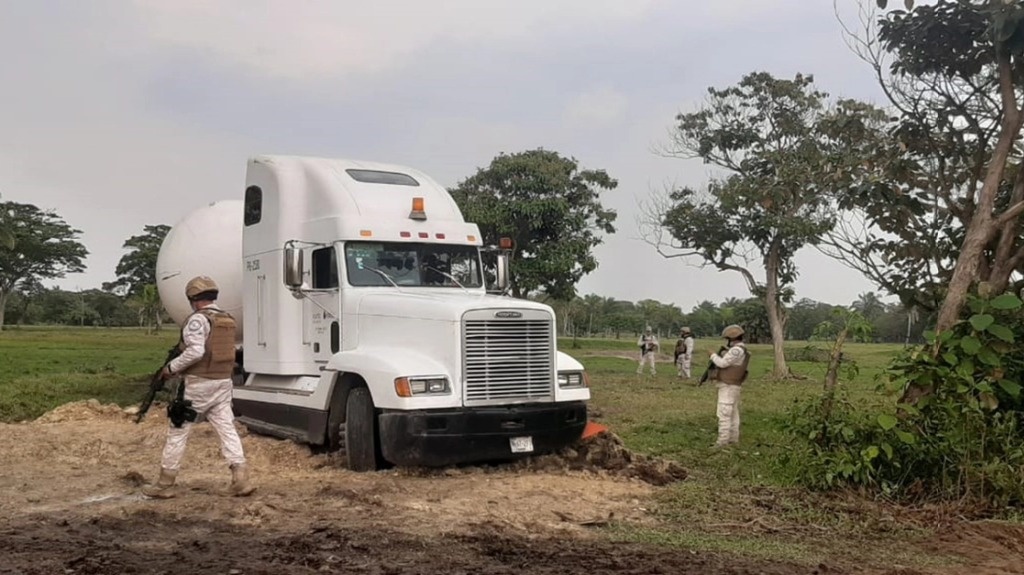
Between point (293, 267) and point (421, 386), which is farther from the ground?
point (293, 267)

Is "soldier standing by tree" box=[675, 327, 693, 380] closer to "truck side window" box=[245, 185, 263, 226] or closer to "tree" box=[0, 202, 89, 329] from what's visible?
"truck side window" box=[245, 185, 263, 226]

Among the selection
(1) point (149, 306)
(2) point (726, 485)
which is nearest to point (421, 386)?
(2) point (726, 485)

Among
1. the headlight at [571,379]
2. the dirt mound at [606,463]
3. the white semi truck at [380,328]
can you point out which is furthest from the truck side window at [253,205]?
the dirt mound at [606,463]

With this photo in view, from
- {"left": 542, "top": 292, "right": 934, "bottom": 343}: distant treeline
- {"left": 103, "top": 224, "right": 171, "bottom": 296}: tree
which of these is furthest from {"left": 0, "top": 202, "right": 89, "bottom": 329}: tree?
{"left": 542, "top": 292, "right": 934, "bottom": 343}: distant treeline

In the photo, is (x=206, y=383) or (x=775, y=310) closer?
(x=206, y=383)

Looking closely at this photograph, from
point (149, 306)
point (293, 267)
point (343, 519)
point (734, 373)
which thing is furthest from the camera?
point (149, 306)

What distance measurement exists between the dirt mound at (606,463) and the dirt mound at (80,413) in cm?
732

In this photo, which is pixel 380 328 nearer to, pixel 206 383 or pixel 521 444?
pixel 521 444

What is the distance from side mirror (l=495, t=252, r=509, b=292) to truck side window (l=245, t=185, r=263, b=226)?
3056mm

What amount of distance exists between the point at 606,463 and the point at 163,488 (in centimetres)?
426

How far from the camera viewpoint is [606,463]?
9.23 meters

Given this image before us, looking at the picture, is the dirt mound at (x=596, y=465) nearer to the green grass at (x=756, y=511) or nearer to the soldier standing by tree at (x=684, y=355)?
the green grass at (x=756, y=511)

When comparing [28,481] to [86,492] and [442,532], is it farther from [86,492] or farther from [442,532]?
[442,532]

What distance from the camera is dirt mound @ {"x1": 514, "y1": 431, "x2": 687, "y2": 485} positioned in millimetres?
8852
